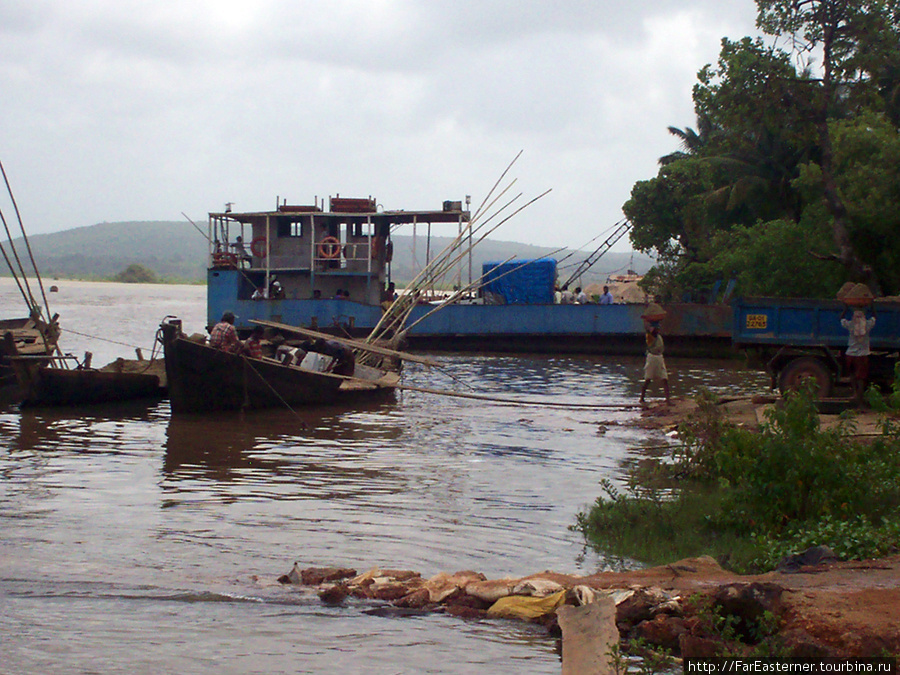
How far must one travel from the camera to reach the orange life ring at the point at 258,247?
1044 inches

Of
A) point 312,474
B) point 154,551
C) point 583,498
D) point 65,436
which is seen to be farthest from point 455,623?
point 65,436

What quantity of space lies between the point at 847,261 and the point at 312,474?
11.7 meters

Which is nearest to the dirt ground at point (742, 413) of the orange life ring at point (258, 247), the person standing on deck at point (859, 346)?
Result: the person standing on deck at point (859, 346)

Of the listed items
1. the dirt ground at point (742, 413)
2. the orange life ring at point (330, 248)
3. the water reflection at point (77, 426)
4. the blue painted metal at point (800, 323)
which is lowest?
the water reflection at point (77, 426)

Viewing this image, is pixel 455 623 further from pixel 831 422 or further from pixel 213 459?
pixel 831 422

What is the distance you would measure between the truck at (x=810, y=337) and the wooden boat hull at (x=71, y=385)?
31.3 ft

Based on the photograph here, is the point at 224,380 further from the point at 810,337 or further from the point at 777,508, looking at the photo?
the point at 777,508

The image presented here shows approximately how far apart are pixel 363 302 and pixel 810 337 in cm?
1580

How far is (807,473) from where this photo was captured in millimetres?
6652

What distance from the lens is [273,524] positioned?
7.59 metres

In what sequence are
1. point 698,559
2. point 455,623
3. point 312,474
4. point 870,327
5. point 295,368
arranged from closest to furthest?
point 455,623
point 698,559
point 312,474
point 870,327
point 295,368

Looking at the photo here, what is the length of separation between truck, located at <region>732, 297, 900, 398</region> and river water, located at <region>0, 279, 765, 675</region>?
236 centimetres

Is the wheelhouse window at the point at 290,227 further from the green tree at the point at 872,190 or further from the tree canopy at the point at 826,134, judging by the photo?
the green tree at the point at 872,190

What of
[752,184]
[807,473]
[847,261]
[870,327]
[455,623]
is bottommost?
[455,623]
